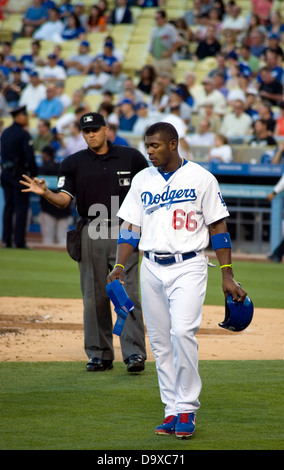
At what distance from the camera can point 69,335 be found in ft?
28.5

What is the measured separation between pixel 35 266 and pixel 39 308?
11.9 feet

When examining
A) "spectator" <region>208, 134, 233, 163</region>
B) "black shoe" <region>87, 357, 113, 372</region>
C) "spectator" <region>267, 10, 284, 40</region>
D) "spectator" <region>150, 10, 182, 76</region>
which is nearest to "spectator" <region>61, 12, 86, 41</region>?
"spectator" <region>150, 10, 182, 76</region>

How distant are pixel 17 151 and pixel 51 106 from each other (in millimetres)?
5041

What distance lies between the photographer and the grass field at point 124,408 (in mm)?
4844

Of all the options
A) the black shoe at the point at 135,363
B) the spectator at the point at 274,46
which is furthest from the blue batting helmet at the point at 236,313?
the spectator at the point at 274,46

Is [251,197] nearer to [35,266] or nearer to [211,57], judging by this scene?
[35,266]

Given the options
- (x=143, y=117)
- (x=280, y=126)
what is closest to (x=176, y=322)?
(x=280, y=126)

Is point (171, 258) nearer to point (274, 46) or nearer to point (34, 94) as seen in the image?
point (274, 46)

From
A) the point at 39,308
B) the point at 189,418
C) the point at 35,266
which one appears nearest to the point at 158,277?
the point at 189,418

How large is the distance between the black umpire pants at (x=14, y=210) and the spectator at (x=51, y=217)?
0.60 meters

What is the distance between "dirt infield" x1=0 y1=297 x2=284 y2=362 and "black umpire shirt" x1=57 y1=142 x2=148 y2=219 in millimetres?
1487

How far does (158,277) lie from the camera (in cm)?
511

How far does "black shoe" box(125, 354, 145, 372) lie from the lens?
686 centimetres

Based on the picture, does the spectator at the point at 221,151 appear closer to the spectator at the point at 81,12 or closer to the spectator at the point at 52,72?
the spectator at the point at 52,72
